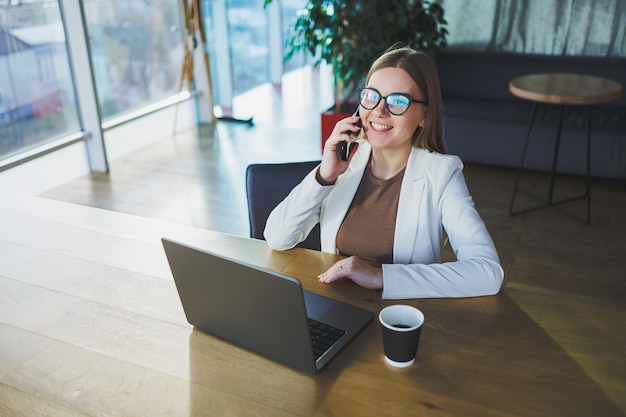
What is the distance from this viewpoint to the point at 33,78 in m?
3.94

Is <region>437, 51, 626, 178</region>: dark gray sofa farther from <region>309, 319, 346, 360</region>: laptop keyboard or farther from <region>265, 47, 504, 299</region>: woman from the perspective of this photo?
<region>309, 319, 346, 360</region>: laptop keyboard

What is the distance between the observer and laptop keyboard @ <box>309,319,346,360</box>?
1134mm

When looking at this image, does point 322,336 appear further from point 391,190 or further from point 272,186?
point 272,186

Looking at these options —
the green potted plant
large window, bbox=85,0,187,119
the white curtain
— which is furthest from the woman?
the white curtain

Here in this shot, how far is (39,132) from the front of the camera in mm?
4055

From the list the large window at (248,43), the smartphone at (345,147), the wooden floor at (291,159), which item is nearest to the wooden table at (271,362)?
the smartphone at (345,147)

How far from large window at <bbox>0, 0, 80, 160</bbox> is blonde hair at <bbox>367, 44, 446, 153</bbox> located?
120 inches

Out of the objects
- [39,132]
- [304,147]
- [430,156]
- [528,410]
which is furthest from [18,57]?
[528,410]

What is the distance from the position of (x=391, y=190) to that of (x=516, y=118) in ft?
9.16

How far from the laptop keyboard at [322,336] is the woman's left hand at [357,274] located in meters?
0.17

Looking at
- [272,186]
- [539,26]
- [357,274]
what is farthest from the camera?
[539,26]

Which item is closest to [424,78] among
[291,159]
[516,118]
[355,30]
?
[355,30]

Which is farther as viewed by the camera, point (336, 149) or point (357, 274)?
point (336, 149)

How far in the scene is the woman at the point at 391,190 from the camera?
1479 millimetres
